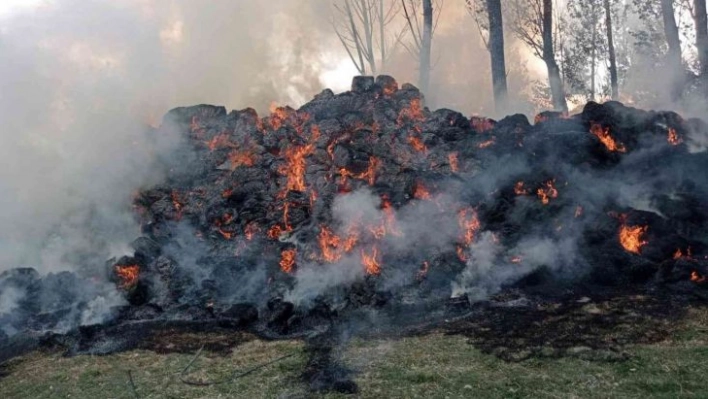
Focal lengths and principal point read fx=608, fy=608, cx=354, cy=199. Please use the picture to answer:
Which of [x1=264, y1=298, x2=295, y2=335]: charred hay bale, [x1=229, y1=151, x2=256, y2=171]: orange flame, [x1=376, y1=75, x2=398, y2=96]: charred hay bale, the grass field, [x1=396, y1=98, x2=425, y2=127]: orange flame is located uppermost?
[x1=376, y1=75, x2=398, y2=96]: charred hay bale

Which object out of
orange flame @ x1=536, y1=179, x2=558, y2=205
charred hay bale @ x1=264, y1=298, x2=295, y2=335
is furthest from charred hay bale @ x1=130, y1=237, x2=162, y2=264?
orange flame @ x1=536, y1=179, x2=558, y2=205

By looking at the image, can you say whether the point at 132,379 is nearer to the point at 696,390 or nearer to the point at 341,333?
the point at 341,333

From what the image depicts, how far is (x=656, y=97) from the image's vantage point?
29.5m

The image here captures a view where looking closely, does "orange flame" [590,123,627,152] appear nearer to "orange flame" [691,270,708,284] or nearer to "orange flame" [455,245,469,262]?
"orange flame" [691,270,708,284]

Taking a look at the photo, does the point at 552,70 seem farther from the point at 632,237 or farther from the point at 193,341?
the point at 193,341

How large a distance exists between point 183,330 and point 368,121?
10.7 meters

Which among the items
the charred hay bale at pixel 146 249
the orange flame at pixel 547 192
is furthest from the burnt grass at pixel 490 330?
the orange flame at pixel 547 192

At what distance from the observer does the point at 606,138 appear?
765 inches

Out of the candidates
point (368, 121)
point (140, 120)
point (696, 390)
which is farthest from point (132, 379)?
point (140, 120)

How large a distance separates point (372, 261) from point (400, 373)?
18.3 ft

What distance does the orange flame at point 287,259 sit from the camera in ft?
54.9

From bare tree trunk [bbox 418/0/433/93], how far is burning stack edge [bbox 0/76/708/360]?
39.2ft

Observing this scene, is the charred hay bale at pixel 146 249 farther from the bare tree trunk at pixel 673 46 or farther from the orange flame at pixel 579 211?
the bare tree trunk at pixel 673 46

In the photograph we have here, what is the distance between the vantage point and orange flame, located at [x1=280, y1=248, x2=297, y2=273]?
16.7m
